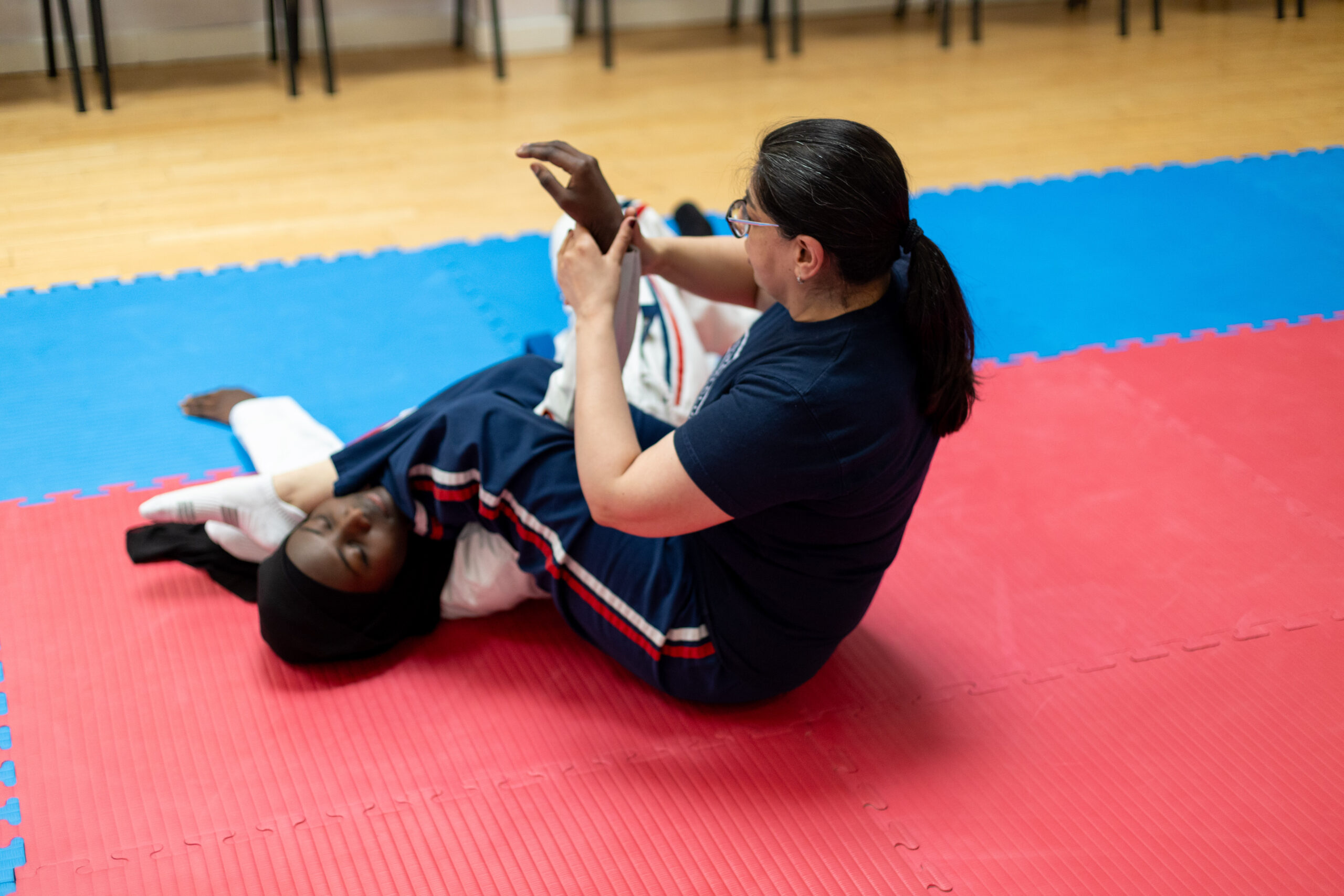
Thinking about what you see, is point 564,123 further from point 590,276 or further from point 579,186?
point 590,276

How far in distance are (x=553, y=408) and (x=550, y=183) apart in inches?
17.6

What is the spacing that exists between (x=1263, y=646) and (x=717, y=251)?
123 cm

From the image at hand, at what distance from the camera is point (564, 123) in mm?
4715

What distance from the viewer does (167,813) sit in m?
1.79

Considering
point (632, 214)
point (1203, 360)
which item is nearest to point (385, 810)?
point (632, 214)

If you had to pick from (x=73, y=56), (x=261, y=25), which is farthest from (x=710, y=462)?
(x=261, y=25)

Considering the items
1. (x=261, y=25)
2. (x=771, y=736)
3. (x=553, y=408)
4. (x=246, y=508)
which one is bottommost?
(x=771, y=736)

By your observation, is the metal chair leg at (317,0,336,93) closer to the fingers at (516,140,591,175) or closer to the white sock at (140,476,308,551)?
the white sock at (140,476,308,551)

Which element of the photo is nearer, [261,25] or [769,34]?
[261,25]

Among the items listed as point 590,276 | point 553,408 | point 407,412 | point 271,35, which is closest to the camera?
point 590,276

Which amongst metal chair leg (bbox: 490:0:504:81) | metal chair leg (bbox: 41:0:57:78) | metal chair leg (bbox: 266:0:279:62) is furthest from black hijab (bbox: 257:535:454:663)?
metal chair leg (bbox: 266:0:279:62)

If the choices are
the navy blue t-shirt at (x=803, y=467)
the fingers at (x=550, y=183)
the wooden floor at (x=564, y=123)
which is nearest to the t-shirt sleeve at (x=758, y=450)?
the navy blue t-shirt at (x=803, y=467)

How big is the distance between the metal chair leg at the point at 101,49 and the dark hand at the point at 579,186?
138 inches

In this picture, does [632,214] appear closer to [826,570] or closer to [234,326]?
[826,570]
